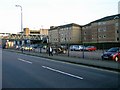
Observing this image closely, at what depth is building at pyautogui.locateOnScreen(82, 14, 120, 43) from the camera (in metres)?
85.9

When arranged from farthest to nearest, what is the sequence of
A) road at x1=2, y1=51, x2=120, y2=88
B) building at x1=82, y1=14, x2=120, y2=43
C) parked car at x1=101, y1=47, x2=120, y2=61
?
building at x1=82, y1=14, x2=120, y2=43 < parked car at x1=101, y1=47, x2=120, y2=61 < road at x1=2, y1=51, x2=120, y2=88

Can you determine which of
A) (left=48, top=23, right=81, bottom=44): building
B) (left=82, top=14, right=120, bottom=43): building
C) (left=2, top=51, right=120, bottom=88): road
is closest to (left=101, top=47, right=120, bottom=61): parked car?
(left=2, top=51, right=120, bottom=88): road

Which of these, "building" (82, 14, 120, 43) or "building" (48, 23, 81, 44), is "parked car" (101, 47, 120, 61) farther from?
"building" (48, 23, 81, 44)

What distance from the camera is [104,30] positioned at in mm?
93000

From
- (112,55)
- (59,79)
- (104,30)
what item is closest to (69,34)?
(104,30)

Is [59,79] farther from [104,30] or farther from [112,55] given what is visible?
[104,30]

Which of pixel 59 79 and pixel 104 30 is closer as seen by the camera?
pixel 59 79

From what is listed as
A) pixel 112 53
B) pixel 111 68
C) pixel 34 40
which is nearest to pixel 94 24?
pixel 34 40

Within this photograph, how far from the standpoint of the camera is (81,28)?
114m

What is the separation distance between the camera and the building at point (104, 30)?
8594cm

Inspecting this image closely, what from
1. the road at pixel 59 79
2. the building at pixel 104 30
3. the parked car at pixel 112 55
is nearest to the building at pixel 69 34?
the building at pixel 104 30

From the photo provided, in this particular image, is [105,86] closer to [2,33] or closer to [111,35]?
[111,35]

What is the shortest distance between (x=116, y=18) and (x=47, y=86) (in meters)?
80.7

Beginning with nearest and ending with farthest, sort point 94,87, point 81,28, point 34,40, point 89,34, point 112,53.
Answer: point 94,87 → point 112,53 → point 89,34 → point 81,28 → point 34,40
